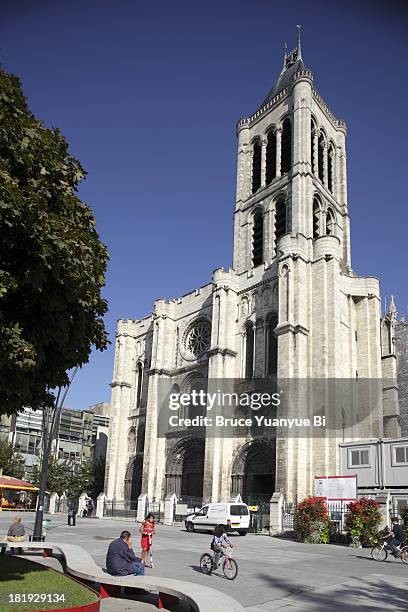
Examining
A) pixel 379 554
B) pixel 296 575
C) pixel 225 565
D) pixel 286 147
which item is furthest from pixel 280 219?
pixel 225 565

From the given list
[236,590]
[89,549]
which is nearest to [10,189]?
[236,590]

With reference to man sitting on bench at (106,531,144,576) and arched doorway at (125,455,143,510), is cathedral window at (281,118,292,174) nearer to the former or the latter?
arched doorway at (125,455,143,510)

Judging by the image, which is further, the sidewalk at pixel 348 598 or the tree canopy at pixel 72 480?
the tree canopy at pixel 72 480

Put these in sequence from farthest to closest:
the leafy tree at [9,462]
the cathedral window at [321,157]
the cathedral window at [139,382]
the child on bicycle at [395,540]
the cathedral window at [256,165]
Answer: the cathedral window at [256,165] < the cathedral window at [321,157] < the leafy tree at [9,462] < the cathedral window at [139,382] < the child on bicycle at [395,540]

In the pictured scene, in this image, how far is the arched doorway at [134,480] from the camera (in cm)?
4084

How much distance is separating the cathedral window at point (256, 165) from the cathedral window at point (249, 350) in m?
15.1

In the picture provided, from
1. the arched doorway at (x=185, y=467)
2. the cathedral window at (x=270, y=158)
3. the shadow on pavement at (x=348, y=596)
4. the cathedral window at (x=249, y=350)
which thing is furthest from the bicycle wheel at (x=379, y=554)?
the cathedral window at (x=270, y=158)

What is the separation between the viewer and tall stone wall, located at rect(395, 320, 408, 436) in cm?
3988

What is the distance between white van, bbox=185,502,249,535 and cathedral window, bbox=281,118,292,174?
2786cm

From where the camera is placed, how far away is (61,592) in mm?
7910

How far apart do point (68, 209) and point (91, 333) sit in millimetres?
2159

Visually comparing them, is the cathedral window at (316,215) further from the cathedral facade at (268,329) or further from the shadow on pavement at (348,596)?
the shadow on pavement at (348,596)

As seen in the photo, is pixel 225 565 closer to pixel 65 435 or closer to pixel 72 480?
pixel 72 480

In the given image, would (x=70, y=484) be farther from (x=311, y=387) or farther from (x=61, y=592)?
(x=61, y=592)
